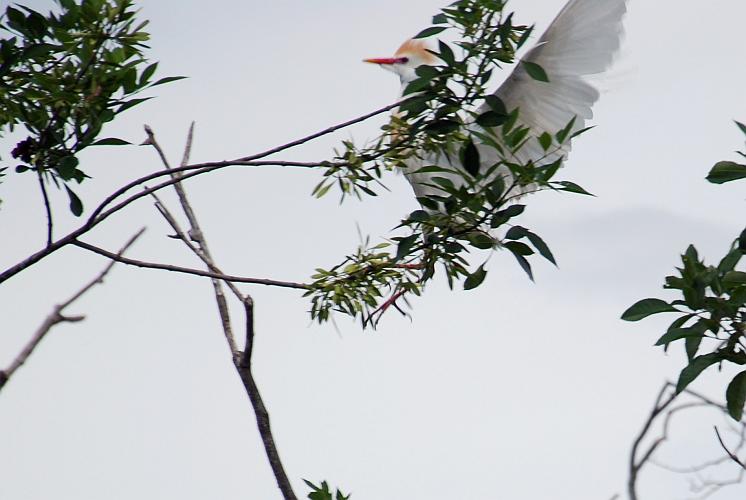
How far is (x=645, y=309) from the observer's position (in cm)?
204

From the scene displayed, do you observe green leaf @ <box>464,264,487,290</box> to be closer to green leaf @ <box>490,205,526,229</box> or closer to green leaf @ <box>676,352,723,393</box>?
green leaf @ <box>490,205,526,229</box>

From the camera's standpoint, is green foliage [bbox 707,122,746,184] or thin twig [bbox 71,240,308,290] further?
thin twig [bbox 71,240,308,290]

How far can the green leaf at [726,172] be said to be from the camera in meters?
2.01

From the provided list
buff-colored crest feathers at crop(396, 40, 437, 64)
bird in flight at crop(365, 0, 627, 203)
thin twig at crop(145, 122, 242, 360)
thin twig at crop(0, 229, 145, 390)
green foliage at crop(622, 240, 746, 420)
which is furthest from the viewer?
buff-colored crest feathers at crop(396, 40, 437, 64)

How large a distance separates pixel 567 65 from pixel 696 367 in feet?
5.34

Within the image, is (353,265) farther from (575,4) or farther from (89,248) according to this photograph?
(575,4)

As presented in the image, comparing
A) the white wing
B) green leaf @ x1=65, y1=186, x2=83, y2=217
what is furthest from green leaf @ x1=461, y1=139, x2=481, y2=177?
the white wing

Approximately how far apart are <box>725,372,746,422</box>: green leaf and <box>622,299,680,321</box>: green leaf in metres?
0.19

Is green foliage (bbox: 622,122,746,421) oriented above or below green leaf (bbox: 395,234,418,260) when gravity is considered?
below

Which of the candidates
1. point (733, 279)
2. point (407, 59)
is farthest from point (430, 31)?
point (407, 59)

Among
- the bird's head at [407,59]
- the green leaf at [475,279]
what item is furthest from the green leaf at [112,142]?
the bird's head at [407,59]

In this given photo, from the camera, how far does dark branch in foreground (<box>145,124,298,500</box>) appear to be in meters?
2.46

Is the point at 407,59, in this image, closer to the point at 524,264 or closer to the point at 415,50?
the point at 415,50

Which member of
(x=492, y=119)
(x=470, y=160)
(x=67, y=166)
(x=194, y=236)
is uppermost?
(x=194, y=236)
